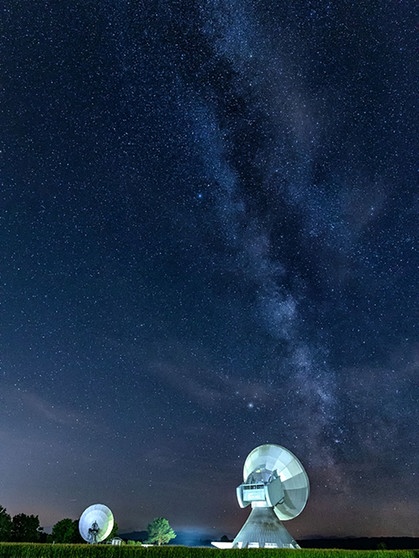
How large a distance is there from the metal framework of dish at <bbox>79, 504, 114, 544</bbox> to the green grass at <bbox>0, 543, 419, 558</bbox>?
790 inches

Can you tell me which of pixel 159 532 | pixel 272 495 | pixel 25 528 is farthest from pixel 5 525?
pixel 272 495

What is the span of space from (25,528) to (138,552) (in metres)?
58.1

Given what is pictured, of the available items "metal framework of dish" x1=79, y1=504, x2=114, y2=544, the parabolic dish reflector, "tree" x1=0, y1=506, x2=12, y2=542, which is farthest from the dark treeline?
the parabolic dish reflector

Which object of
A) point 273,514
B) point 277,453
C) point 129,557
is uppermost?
point 277,453

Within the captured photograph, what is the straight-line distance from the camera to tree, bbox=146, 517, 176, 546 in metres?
77.8

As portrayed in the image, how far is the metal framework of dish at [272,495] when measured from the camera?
113 ft

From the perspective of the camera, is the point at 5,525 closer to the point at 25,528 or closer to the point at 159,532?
the point at 25,528

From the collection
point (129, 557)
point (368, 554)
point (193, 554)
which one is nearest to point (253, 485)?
point (368, 554)

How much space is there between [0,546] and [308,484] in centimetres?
2175

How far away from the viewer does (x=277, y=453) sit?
125ft

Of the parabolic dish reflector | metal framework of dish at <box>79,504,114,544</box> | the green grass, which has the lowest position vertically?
the green grass

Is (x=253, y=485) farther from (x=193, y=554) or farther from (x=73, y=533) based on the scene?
(x=73, y=533)

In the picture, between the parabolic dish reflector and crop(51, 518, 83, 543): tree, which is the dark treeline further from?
the parabolic dish reflector

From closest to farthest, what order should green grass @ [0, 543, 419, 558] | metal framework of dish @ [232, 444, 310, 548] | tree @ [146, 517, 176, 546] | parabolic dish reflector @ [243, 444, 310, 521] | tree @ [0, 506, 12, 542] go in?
green grass @ [0, 543, 419, 558] → metal framework of dish @ [232, 444, 310, 548] → parabolic dish reflector @ [243, 444, 310, 521] → tree @ [0, 506, 12, 542] → tree @ [146, 517, 176, 546]
